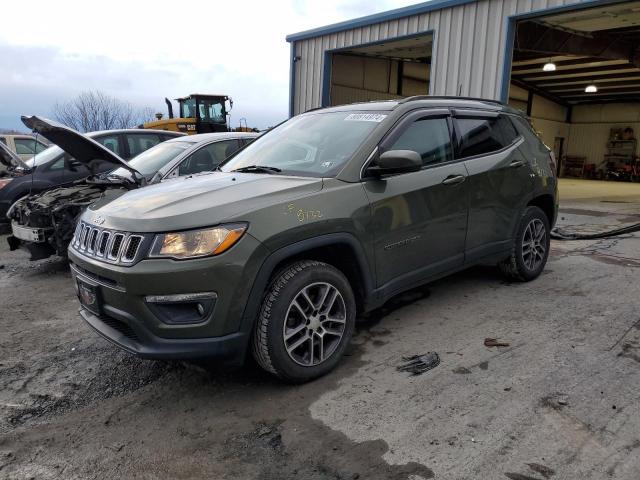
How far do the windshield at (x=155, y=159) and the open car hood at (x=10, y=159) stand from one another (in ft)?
5.26

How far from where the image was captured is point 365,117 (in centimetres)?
379

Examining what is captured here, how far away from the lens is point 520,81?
2623cm

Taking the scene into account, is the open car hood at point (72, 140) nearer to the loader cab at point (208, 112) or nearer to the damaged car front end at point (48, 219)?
the damaged car front end at point (48, 219)

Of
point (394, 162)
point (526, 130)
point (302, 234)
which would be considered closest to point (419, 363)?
point (302, 234)

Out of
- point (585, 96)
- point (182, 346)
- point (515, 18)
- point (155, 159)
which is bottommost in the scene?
point (182, 346)

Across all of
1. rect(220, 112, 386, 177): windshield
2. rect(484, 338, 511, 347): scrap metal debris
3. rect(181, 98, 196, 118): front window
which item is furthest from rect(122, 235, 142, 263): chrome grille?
rect(181, 98, 196, 118): front window

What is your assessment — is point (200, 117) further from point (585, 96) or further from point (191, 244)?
point (585, 96)

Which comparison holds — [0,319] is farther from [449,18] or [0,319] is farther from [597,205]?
[597,205]

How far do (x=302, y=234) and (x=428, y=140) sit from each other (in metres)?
1.59

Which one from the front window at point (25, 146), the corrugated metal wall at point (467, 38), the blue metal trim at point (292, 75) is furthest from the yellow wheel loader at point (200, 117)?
the corrugated metal wall at point (467, 38)

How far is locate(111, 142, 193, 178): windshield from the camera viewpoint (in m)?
6.36

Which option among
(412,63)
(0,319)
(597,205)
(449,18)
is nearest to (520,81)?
(412,63)

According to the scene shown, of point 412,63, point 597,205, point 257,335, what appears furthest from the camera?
point 412,63

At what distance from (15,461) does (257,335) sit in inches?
53.3
